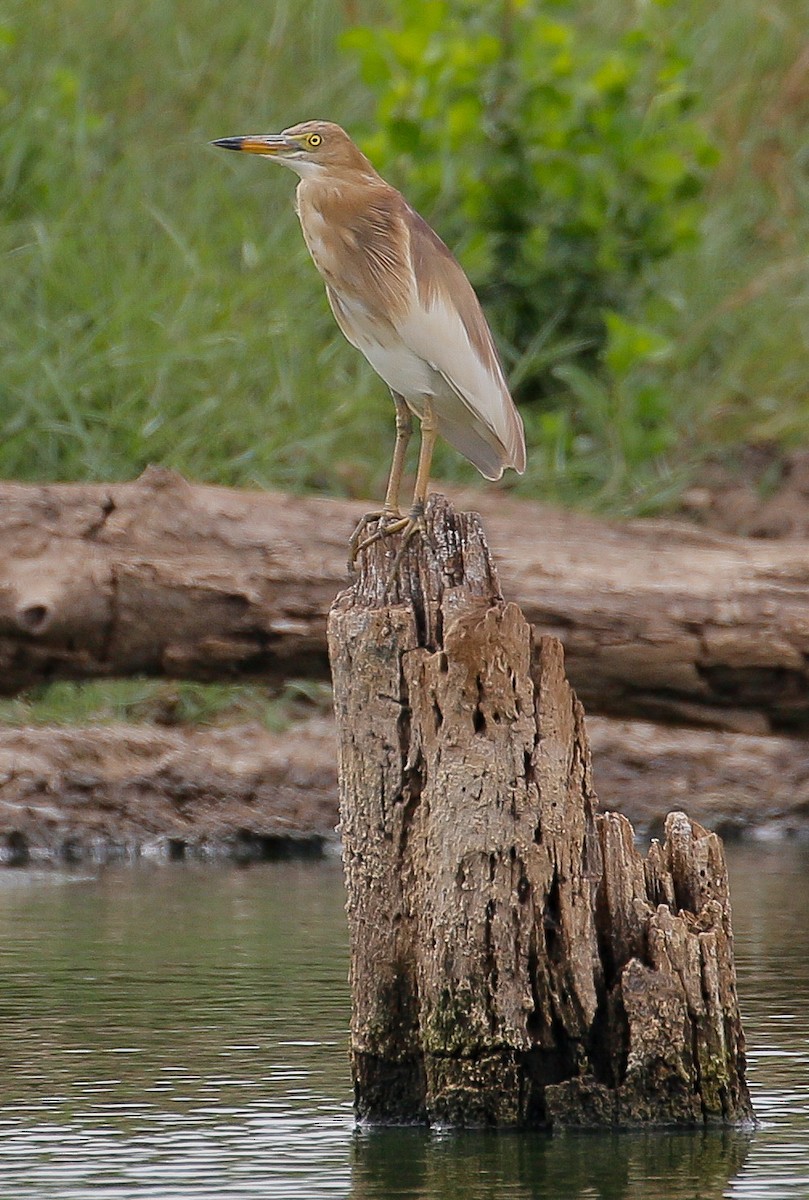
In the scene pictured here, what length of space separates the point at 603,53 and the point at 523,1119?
7.17m

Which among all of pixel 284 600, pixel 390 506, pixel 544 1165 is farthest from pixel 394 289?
pixel 544 1165

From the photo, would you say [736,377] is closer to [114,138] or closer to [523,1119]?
[114,138]

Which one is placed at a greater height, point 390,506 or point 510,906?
A: point 390,506

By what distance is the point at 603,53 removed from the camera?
399 inches

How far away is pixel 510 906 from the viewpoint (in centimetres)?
378

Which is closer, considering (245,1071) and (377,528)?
(245,1071)

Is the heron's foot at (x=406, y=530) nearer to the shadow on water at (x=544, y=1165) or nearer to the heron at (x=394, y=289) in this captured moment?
the heron at (x=394, y=289)

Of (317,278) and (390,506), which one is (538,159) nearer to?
(317,278)

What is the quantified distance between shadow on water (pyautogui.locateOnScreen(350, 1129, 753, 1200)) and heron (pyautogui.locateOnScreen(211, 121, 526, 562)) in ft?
5.19

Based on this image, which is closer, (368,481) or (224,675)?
(224,675)

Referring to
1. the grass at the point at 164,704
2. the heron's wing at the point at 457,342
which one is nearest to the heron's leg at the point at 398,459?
the heron's wing at the point at 457,342

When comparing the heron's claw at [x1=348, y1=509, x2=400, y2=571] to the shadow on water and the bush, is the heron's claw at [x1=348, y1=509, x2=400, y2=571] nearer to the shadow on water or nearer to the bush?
the shadow on water

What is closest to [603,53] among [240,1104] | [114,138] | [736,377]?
[736,377]

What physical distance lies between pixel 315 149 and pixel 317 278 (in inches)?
194
